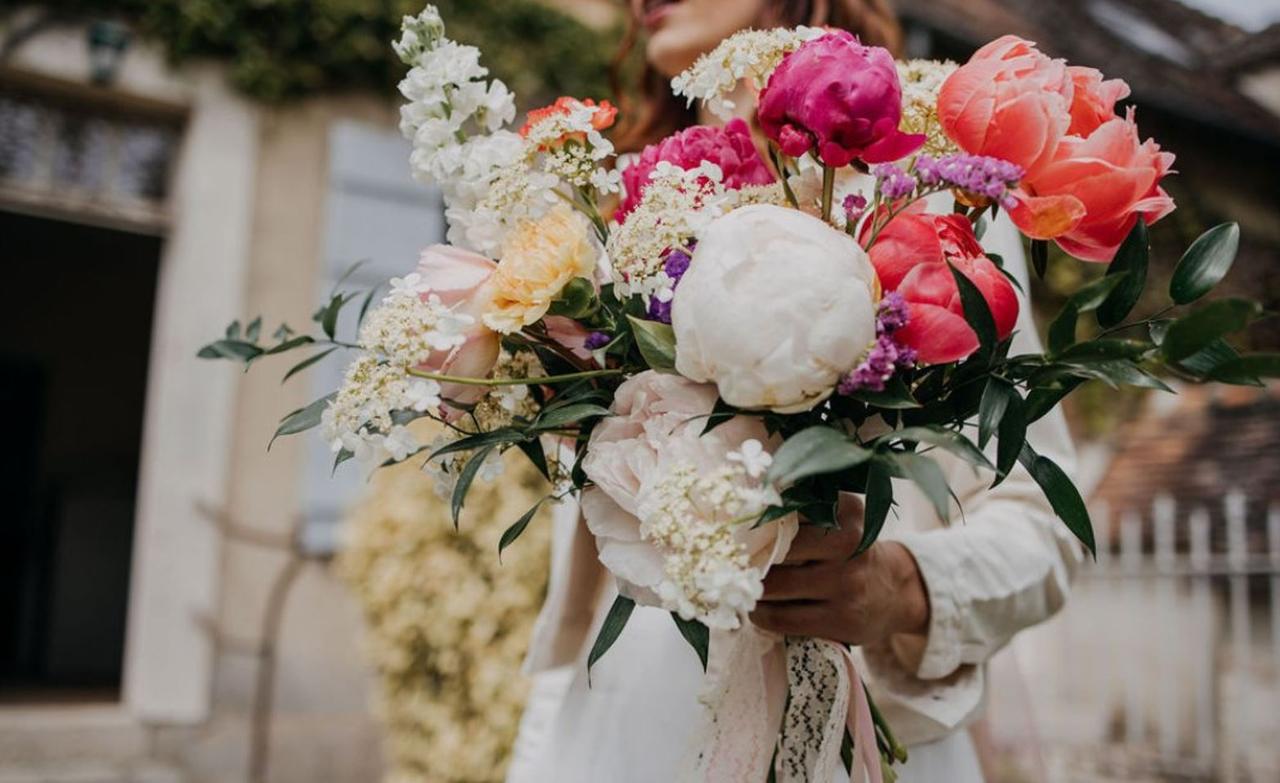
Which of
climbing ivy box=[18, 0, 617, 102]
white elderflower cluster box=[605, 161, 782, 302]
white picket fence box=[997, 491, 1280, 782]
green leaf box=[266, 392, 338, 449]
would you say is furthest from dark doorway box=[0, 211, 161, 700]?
white elderflower cluster box=[605, 161, 782, 302]

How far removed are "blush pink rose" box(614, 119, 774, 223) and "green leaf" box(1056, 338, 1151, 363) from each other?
325mm

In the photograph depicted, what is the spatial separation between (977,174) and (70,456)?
981 cm

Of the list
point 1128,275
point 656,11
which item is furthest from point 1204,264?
point 656,11

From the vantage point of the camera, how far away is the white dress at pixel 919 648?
1.17 m

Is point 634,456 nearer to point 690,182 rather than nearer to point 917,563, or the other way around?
point 690,182

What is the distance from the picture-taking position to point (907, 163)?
90 centimetres

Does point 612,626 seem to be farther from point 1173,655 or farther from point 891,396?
point 1173,655

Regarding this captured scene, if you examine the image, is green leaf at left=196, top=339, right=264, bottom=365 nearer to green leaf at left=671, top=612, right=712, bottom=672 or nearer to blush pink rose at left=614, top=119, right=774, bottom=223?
blush pink rose at left=614, top=119, right=774, bottom=223

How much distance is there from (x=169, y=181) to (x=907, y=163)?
5.04 meters

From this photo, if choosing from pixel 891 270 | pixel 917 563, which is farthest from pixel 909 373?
pixel 917 563

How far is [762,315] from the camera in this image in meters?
0.72

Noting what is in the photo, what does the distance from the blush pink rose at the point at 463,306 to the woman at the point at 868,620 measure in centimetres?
→ 31

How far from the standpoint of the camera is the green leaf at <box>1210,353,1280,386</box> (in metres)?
0.69

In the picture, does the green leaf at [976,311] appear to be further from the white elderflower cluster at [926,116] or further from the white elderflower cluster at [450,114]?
the white elderflower cluster at [450,114]
